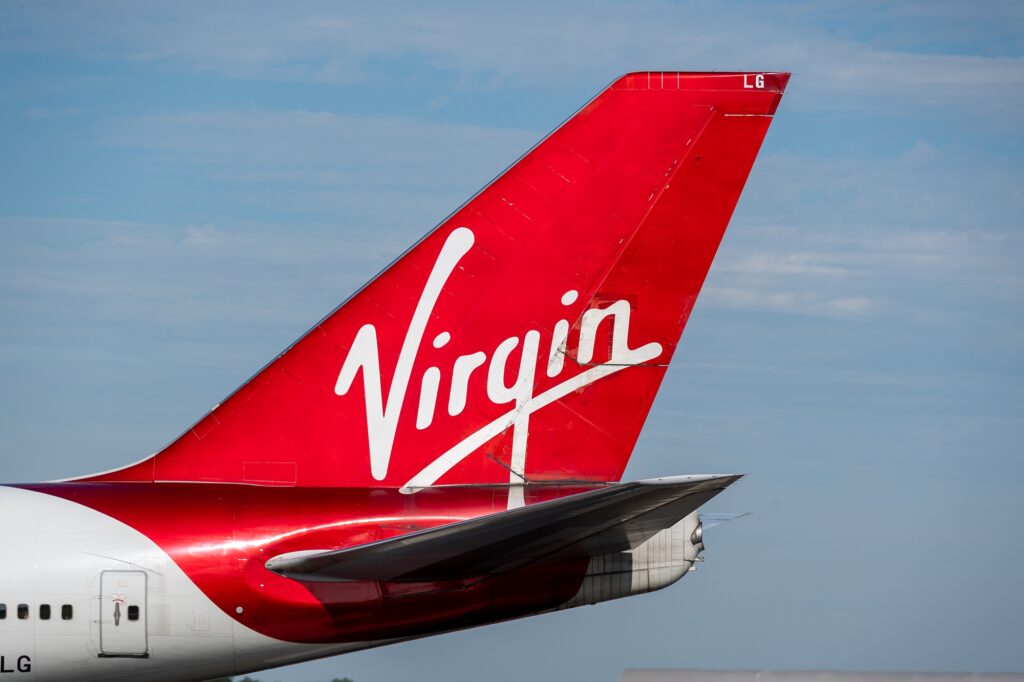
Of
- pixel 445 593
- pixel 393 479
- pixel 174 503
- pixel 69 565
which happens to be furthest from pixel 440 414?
pixel 69 565

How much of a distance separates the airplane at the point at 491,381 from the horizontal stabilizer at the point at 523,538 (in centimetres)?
68

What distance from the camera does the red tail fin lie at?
1445 centimetres

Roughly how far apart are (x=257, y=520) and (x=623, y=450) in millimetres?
4222

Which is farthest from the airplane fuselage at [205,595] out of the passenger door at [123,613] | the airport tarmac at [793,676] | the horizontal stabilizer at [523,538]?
the airport tarmac at [793,676]

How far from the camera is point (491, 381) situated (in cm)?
1452

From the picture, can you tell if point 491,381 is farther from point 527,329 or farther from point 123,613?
point 123,613

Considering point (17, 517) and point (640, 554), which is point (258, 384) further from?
point (640, 554)

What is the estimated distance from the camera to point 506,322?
1453 centimetres

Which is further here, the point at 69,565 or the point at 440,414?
the point at 440,414

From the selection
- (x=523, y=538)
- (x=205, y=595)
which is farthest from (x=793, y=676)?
(x=205, y=595)

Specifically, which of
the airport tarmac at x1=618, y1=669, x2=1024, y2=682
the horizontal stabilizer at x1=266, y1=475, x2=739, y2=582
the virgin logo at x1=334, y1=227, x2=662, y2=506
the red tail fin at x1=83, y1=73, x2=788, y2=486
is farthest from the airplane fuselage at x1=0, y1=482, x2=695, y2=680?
the airport tarmac at x1=618, y1=669, x2=1024, y2=682

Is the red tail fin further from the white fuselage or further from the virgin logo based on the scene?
the white fuselage

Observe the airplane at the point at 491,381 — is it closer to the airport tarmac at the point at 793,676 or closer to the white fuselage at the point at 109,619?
the white fuselage at the point at 109,619

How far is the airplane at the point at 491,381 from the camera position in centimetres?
1373
